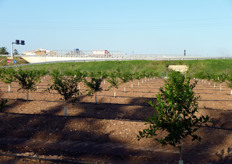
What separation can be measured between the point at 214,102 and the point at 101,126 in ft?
37.0

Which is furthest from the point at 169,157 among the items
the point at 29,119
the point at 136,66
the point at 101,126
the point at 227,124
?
the point at 136,66

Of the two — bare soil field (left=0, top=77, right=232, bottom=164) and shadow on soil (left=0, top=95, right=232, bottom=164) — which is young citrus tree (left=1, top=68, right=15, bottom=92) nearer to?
bare soil field (left=0, top=77, right=232, bottom=164)

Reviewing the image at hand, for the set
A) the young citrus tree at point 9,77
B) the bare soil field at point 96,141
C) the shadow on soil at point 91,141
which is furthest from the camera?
the young citrus tree at point 9,77

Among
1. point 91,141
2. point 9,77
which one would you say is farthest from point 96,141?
point 9,77

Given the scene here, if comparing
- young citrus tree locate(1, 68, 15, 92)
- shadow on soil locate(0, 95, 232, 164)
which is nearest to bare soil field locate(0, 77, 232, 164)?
shadow on soil locate(0, 95, 232, 164)

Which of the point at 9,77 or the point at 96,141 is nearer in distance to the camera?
the point at 96,141

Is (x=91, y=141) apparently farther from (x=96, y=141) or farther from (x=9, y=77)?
(x=9, y=77)

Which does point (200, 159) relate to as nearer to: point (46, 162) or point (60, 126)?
point (46, 162)

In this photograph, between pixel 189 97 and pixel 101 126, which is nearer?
pixel 189 97

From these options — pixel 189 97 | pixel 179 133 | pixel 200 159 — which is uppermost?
pixel 189 97

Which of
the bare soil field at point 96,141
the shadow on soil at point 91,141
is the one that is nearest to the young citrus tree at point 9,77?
the bare soil field at point 96,141

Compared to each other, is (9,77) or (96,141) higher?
(9,77)

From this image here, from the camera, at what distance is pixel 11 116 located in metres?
16.9

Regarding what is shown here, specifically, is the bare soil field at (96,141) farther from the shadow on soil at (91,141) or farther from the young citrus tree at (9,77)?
the young citrus tree at (9,77)
